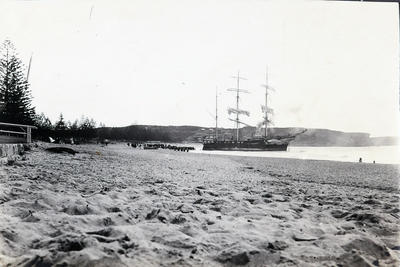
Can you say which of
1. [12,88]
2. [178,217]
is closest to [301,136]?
[178,217]

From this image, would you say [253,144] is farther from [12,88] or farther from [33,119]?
[12,88]

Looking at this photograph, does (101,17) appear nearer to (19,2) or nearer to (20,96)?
(19,2)

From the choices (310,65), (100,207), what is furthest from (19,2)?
(310,65)

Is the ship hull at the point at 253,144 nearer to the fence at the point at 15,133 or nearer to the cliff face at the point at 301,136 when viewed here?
the cliff face at the point at 301,136

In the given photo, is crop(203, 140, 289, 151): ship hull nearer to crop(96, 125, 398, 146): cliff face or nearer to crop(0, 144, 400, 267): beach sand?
crop(96, 125, 398, 146): cliff face

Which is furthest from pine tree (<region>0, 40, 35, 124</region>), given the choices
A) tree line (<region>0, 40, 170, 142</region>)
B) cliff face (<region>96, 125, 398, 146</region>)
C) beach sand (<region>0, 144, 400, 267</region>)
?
cliff face (<region>96, 125, 398, 146</region>)
